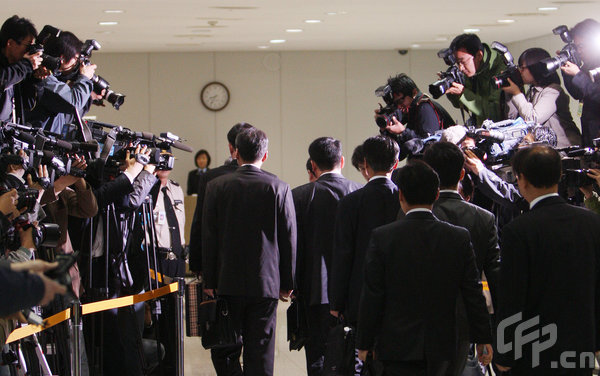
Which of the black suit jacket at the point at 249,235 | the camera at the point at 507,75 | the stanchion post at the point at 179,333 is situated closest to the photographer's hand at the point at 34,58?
the black suit jacket at the point at 249,235

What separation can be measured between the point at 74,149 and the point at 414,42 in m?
9.15

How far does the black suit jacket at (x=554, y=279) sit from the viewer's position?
9.69ft

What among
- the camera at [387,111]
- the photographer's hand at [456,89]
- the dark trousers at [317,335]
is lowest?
the dark trousers at [317,335]

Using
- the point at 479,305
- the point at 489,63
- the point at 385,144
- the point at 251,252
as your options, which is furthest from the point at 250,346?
the point at 489,63

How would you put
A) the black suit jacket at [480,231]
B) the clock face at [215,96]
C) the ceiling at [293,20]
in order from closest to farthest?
the black suit jacket at [480,231] → the ceiling at [293,20] → the clock face at [215,96]

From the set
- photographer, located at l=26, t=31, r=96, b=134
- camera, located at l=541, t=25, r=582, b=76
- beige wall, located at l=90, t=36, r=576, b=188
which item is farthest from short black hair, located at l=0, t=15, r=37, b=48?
beige wall, located at l=90, t=36, r=576, b=188

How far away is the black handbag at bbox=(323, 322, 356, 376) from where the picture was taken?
3.65m

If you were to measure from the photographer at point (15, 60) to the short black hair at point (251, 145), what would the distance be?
1.14 metres

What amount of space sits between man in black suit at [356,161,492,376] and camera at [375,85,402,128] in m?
2.09

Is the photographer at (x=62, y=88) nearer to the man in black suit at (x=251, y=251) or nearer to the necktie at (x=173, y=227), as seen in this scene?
the man in black suit at (x=251, y=251)

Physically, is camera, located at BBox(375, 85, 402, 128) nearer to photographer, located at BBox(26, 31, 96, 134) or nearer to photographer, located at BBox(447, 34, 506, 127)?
photographer, located at BBox(447, 34, 506, 127)

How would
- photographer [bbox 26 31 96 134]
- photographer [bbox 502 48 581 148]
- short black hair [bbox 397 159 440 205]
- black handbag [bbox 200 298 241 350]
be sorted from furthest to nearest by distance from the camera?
photographer [bbox 502 48 581 148] < black handbag [bbox 200 298 241 350] < photographer [bbox 26 31 96 134] < short black hair [bbox 397 159 440 205]

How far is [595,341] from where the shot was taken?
3.01 meters

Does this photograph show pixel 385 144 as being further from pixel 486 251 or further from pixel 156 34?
pixel 156 34
